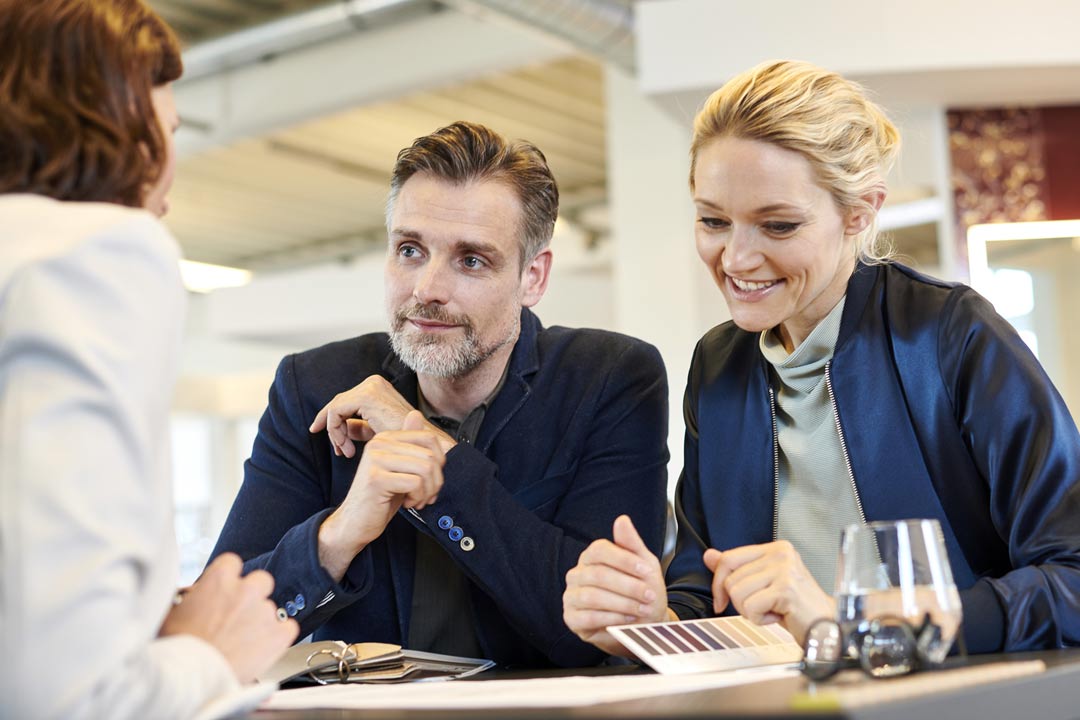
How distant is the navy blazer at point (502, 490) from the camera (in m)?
1.69

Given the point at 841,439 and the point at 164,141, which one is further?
the point at 841,439

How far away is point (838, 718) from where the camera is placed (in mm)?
740

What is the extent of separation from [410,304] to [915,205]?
13.7 feet

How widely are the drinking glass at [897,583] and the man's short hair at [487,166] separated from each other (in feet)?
3.59

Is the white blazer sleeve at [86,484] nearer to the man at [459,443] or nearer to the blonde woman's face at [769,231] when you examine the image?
the man at [459,443]

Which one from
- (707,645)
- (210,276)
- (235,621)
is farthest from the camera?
(210,276)

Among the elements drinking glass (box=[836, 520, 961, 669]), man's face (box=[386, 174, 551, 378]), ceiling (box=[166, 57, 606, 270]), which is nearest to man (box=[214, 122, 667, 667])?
man's face (box=[386, 174, 551, 378])

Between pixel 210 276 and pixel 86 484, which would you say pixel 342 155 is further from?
pixel 86 484

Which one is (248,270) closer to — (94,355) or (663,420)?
(663,420)

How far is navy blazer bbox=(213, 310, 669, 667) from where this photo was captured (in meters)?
1.69

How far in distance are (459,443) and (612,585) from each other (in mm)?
375

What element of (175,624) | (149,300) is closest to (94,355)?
(149,300)

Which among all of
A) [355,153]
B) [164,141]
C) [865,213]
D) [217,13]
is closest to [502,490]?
[865,213]

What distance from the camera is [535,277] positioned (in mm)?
2170
